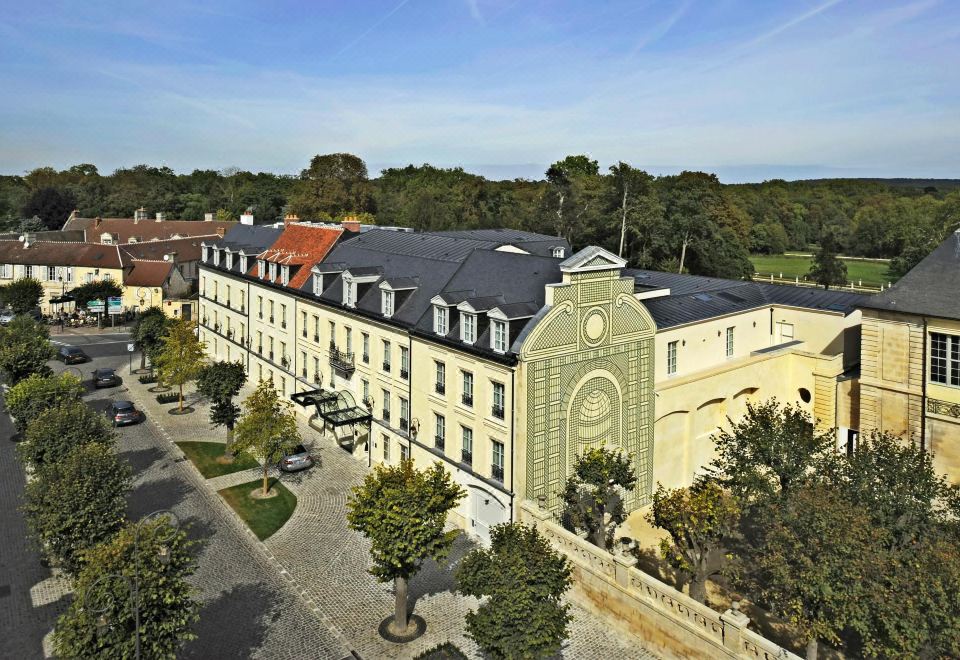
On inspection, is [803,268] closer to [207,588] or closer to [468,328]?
[468,328]

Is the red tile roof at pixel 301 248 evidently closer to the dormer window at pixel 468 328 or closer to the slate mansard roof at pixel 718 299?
the dormer window at pixel 468 328

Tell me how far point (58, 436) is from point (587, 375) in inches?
912

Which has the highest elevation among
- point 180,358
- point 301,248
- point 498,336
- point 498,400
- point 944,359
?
point 301,248

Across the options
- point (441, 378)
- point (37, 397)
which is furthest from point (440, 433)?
point (37, 397)

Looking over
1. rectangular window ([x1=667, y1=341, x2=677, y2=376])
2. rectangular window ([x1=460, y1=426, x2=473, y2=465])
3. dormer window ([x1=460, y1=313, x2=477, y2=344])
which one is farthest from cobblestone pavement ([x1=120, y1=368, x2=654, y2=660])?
rectangular window ([x1=667, y1=341, x2=677, y2=376])

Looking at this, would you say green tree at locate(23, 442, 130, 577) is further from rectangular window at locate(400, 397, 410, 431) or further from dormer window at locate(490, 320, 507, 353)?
dormer window at locate(490, 320, 507, 353)

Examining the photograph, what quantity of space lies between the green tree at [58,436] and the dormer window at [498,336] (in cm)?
1707

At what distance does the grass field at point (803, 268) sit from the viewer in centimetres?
9450

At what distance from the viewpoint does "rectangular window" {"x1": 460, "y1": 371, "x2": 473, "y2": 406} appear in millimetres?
30092

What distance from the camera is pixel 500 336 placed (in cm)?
2814

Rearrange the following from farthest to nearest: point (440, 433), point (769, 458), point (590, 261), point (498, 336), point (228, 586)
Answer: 1. point (440, 433)
2. point (590, 261)
3. point (498, 336)
4. point (228, 586)
5. point (769, 458)

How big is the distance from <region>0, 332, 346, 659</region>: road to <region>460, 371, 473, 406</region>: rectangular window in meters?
10.4

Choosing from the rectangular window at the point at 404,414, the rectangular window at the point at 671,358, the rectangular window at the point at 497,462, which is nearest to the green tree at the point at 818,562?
the rectangular window at the point at 497,462

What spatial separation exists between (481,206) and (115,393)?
78540 mm
